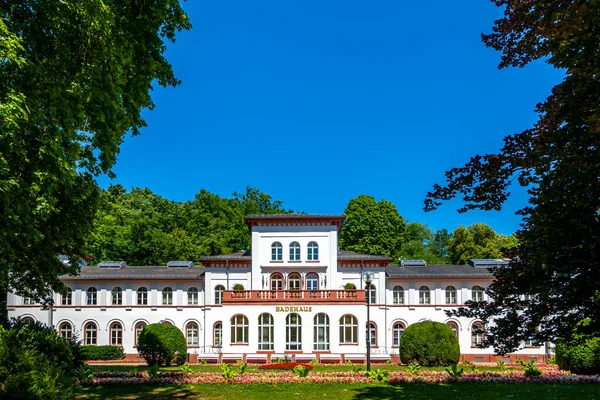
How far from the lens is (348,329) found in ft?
115

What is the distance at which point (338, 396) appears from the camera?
15.5 m

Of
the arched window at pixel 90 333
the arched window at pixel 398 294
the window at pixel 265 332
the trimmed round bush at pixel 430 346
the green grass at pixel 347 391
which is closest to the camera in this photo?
the green grass at pixel 347 391

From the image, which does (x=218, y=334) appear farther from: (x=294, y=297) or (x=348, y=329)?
(x=348, y=329)

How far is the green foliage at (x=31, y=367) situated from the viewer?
9124 millimetres

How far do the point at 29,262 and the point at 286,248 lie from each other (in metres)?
25.1

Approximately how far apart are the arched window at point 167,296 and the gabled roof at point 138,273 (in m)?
1.08

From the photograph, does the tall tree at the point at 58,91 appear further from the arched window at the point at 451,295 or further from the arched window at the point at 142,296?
the arched window at the point at 451,295

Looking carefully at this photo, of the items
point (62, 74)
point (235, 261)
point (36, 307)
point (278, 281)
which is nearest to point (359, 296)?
point (278, 281)

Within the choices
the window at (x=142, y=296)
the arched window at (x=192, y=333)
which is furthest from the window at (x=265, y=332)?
the window at (x=142, y=296)

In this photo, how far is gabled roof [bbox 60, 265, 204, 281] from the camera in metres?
38.9

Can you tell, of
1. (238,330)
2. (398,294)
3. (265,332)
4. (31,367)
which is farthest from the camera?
(398,294)

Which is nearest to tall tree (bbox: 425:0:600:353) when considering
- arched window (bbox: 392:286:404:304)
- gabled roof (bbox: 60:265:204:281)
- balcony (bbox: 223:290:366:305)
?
balcony (bbox: 223:290:366:305)

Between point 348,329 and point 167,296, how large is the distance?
45.1ft

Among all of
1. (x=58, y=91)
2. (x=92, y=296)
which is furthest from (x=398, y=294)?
(x=58, y=91)
